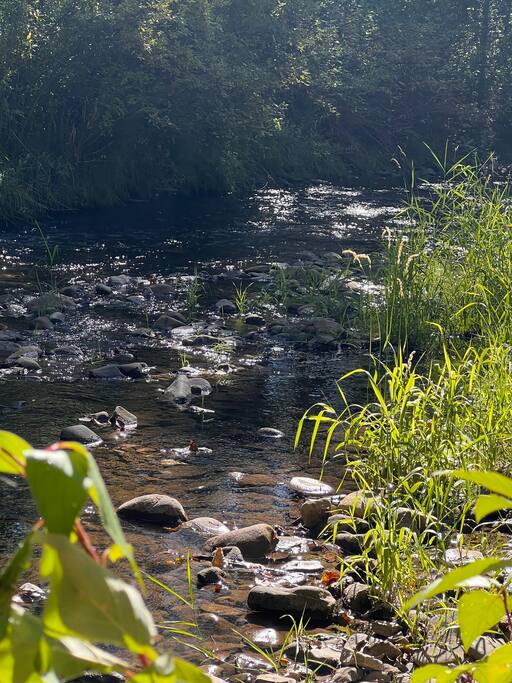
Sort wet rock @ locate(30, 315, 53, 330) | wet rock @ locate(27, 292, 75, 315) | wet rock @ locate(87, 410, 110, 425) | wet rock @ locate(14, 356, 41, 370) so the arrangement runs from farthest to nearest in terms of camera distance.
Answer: wet rock @ locate(27, 292, 75, 315), wet rock @ locate(30, 315, 53, 330), wet rock @ locate(14, 356, 41, 370), wet rock @ locate(87, 410, 110, 425)

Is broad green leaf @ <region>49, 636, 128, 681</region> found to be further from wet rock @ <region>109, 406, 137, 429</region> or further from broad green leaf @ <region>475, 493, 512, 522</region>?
wet rock @ <region>109, 406, 137, 429</region>

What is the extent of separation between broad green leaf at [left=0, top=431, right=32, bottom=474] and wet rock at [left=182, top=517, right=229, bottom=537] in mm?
3656

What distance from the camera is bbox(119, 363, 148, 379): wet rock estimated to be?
6.55 meters

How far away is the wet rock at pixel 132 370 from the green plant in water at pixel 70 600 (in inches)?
245

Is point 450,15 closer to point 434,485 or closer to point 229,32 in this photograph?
point 229,32

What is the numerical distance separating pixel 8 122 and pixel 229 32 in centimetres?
474

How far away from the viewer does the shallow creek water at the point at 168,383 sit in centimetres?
375

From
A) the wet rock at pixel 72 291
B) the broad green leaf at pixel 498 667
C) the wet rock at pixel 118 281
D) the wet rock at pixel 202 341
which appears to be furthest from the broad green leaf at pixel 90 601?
the wet rock at pixel 118 281

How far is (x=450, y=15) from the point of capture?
24.3 meters

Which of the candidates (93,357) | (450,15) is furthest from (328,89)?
(93,357)

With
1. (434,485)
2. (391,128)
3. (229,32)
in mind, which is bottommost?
(434,485)

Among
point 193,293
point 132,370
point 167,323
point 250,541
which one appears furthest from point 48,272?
point 250,541

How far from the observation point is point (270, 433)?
541 centimetres

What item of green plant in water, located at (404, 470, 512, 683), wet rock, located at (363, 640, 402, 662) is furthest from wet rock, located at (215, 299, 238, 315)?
green plant in water, located at (404, 470, 512, 683)
